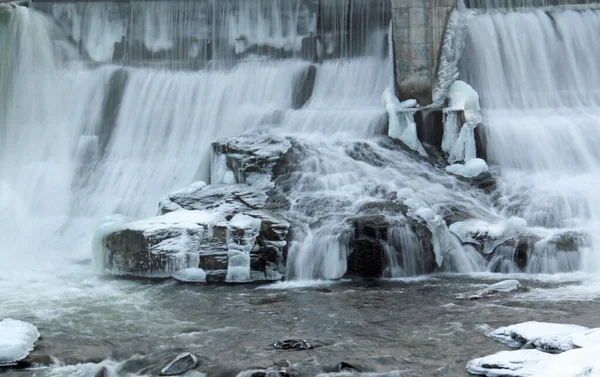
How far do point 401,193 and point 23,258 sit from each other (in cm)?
642

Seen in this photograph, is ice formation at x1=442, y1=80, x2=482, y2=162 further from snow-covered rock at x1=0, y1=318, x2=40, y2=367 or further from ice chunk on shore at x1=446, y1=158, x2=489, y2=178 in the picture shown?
snow-covered rock at x1=0, y1=318, x2=40, y2=367

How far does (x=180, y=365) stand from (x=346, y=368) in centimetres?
157

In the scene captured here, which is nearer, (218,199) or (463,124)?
(218,199)

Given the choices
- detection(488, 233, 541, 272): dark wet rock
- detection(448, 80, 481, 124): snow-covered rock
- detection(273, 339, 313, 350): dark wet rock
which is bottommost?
detection(273, 339, 313, 350): dark wet rock

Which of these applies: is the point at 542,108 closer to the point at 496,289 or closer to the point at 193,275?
the point at 496,289

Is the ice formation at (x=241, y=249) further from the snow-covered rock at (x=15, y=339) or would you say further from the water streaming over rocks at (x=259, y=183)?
the snow-covered rock at (x=15, y=339)

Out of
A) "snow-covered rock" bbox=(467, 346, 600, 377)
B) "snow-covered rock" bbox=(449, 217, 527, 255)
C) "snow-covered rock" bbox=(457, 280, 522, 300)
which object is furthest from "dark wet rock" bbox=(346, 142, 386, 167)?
"snow-covered rock" bbox=(467, 346, 600, 377)

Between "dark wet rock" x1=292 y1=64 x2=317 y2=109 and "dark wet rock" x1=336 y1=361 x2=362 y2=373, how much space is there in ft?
31.5

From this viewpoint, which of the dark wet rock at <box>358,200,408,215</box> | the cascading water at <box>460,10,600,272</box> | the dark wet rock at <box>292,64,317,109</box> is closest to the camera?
the dark wet rock at <box>358,200,408,215</box>

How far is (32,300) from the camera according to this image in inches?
446

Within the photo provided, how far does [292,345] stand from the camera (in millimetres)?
8750

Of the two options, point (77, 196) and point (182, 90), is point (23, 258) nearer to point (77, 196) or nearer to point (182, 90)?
point (77, 196)

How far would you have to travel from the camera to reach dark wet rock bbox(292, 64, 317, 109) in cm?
1725

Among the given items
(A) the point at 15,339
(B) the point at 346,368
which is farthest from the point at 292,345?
(A) the point at 15,339
